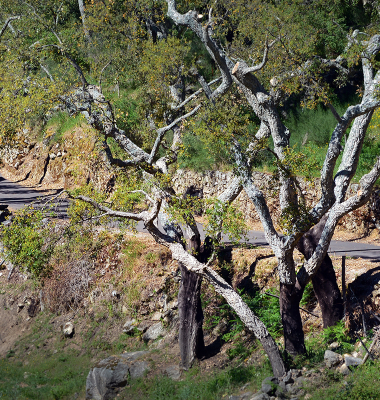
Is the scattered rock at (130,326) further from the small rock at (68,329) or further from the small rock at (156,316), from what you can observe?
the small rock at (68,329)

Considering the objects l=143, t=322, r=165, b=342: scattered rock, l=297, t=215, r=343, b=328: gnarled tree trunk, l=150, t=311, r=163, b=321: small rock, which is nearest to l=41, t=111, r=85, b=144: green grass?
l=150, t=311, r=163, b=321: small rock

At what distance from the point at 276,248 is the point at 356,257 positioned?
214 inches

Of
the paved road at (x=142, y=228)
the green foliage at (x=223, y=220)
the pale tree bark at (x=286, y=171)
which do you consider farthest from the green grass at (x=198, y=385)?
the paved road at (x=142, y=228)

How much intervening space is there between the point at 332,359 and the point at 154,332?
24.8 ft

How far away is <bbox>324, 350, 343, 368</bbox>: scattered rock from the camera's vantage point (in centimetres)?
1178

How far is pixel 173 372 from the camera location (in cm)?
1470

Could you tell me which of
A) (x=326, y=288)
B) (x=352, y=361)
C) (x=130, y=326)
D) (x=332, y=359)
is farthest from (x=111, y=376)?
(x=352, y=361)

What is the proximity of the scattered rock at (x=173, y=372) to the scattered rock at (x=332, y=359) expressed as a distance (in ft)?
15.7

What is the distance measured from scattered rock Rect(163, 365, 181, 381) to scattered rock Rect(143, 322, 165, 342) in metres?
2.28

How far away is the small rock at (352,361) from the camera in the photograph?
1119cm

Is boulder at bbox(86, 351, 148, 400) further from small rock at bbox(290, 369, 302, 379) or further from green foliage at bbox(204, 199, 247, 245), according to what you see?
green foliage at bbox(204, 199, 247, 245)

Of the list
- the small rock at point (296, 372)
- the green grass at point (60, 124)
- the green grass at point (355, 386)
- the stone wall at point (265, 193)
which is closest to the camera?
the green grass at point (355, 386)

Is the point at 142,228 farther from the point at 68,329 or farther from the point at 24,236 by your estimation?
the point at 24,236

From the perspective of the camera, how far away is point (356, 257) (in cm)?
1611
